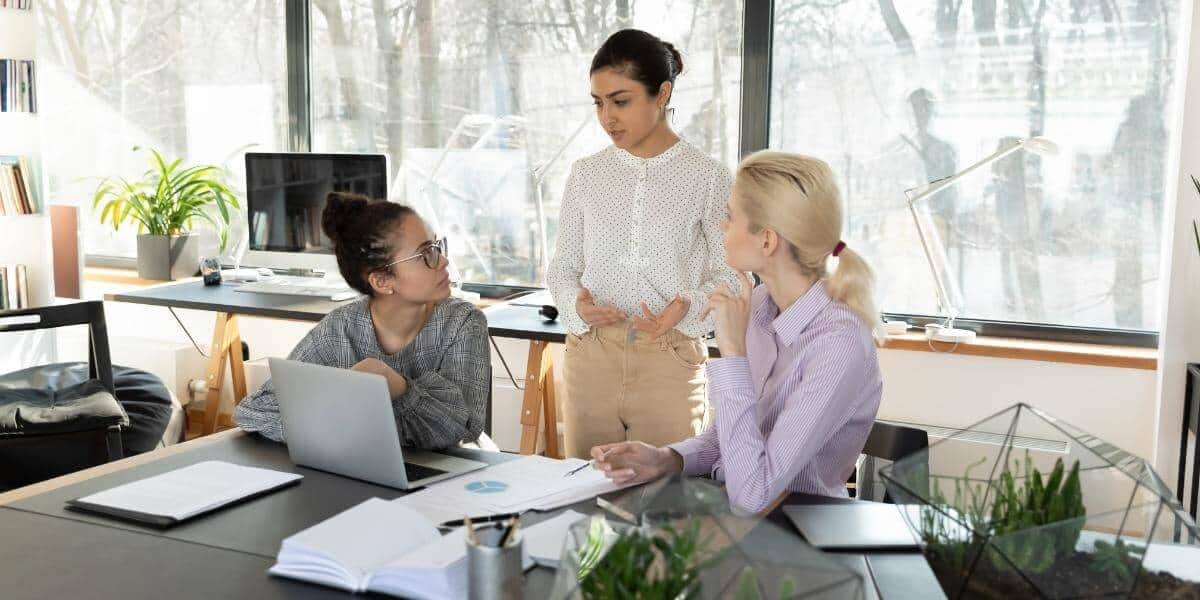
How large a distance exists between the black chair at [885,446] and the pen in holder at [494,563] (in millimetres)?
931

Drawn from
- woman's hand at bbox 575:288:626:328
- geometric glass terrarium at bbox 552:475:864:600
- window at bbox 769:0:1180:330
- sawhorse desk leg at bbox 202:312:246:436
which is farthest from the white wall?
sawhorse desk leg at bbox 202:312:246:436

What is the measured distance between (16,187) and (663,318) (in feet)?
10.1

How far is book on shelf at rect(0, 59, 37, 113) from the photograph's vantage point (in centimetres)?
425

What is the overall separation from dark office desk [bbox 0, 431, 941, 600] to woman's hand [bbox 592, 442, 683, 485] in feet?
0.35

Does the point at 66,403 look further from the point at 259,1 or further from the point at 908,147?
the point at 908,147

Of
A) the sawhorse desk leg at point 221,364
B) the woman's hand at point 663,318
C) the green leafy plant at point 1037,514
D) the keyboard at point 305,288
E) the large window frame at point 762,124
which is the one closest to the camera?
the green leafy plant at point 1037,514

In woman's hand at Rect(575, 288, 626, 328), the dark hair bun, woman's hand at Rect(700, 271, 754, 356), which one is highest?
the dark hair bun

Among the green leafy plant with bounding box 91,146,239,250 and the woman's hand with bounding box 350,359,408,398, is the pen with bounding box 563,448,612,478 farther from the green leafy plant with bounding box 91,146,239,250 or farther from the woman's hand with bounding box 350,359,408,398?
the green leafy plant with bounding box 91,146,239,250

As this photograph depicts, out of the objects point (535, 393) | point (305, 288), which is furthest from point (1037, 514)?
point (305, 288)

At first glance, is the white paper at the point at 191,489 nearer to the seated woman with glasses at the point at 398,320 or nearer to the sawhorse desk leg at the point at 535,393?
the seated woman with glasses at the point at 398,320

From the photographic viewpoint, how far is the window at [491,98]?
3.98m

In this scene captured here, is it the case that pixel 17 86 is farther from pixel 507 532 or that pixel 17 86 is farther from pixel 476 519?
pixel 507 532

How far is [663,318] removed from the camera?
2545mm

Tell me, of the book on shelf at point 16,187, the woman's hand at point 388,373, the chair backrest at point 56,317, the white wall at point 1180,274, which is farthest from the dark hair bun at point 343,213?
the book on shelf at point 16,187
